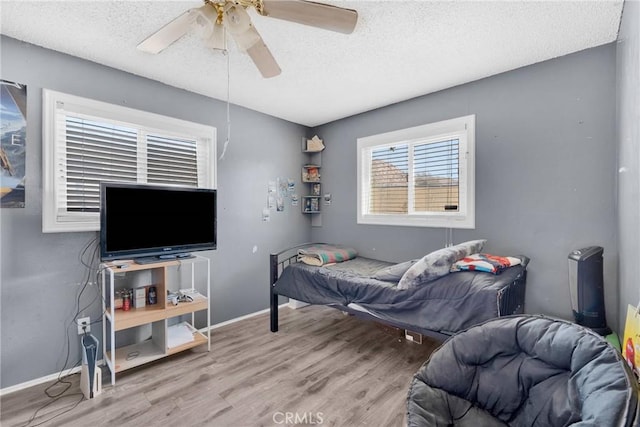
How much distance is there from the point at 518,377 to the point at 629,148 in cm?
139

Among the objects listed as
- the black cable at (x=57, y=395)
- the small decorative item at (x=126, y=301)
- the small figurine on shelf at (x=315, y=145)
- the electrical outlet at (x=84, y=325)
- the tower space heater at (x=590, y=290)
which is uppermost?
the small figurine on shelf at (x=315, y=145)

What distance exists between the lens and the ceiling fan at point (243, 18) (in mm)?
1474

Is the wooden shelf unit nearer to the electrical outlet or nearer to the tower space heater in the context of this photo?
the electrical outlet

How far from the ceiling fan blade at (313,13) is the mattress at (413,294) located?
5.88 feet

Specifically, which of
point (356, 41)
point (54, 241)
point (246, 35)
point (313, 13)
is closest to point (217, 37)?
point (246, 35)

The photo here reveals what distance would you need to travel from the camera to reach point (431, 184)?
10.4 feet

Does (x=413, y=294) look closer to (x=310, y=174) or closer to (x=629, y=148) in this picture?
(x=629, y=148)

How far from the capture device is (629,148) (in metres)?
1.60

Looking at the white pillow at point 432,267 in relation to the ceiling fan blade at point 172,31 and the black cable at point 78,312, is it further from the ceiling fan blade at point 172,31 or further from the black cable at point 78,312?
the black cable at point 78,312

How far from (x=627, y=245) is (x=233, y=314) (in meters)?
3.38

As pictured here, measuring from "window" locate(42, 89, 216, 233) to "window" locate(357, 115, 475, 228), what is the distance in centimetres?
205

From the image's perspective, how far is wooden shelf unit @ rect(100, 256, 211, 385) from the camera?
2230 mm

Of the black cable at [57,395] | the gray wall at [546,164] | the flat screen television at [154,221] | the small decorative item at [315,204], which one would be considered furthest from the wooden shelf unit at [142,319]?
the gray wall at [546,164]

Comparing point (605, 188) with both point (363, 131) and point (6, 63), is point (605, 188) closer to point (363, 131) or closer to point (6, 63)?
point (363, 131)
